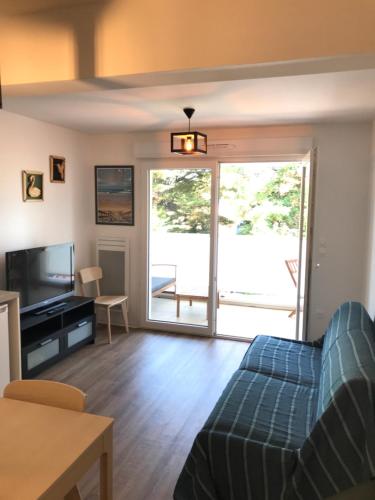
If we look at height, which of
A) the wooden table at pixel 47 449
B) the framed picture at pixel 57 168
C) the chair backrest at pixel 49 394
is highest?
the framed picture at pixel 57 168

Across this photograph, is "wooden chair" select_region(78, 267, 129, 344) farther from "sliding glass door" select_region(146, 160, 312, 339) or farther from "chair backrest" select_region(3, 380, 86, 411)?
"chair backrest" select_region(3, 380, 86, 411)

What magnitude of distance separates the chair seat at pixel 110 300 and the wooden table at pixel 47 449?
9.54 feet

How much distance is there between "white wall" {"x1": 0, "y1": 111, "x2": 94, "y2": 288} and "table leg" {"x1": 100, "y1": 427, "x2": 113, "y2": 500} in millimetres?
2619

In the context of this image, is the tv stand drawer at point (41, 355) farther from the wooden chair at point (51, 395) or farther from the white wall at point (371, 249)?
the white wall at point (371, 249)

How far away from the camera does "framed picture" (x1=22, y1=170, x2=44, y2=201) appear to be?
400 cm

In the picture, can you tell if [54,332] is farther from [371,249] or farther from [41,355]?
[371,249]

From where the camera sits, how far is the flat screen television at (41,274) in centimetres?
368

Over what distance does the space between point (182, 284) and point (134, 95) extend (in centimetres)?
264

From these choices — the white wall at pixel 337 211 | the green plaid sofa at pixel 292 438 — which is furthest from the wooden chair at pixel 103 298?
the green plaid sofa at pixel 292 438

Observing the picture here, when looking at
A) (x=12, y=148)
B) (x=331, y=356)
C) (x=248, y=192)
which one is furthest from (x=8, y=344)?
(x=248, y=192)

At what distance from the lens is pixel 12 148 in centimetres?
385

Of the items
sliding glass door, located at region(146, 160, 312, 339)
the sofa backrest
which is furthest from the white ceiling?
the sofa backrest

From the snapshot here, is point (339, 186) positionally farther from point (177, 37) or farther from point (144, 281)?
point (177, 37)

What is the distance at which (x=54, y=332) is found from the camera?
3.92 metres
